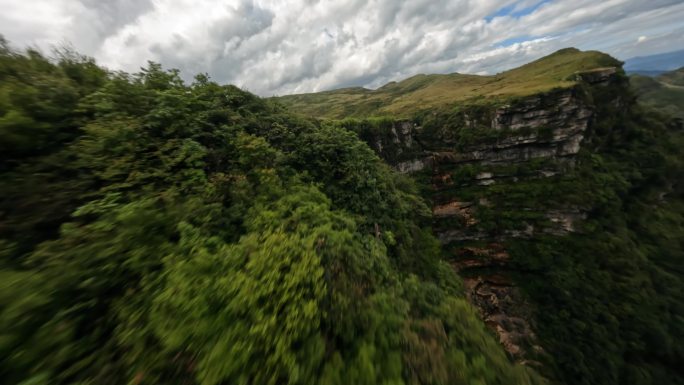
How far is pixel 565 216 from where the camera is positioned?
44.2 meters

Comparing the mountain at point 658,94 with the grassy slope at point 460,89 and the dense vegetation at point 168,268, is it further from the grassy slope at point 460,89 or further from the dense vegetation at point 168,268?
the dense vegetation at point 168,268

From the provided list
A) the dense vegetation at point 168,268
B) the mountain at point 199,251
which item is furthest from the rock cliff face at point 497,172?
the dense vegetation at point 168,268

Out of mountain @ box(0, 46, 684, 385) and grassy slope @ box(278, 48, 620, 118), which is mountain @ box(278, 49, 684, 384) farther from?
mountain @ box(0, 46, 684, 385)

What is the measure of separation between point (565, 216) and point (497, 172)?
12739 millimetres

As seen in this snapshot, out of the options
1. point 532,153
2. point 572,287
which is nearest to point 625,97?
point 532,153

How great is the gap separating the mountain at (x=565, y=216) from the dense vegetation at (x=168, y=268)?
101 ft

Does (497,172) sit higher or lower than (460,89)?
lower

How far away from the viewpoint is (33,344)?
2773 millimetres

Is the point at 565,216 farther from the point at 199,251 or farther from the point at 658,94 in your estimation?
the point at 658,94

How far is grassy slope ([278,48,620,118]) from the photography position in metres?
71.8

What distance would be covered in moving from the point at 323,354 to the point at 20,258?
448cm

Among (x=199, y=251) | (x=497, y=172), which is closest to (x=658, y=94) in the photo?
(x=497, y=172)

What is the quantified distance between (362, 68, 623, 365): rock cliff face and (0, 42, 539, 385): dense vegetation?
4097 cm

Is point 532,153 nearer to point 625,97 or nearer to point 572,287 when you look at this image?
point 572,287
